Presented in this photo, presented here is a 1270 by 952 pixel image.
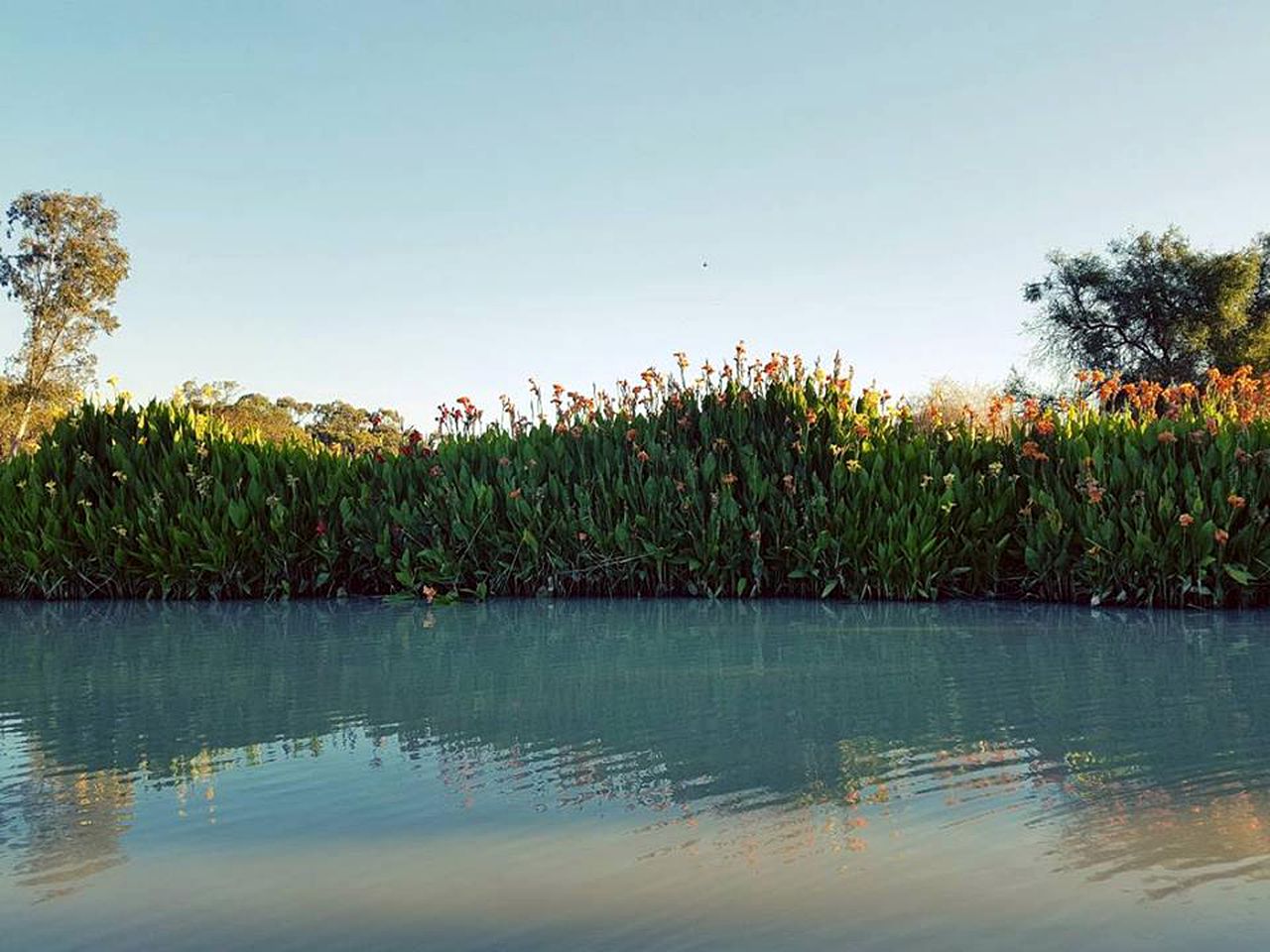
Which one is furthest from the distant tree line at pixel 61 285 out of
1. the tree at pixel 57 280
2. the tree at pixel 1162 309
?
the tree at pixel 1162 309

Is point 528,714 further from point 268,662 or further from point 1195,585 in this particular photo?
point 1195,585

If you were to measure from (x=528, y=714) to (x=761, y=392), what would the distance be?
572 centimetres

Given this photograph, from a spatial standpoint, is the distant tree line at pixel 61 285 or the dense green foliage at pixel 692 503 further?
the distant tree line at pixel 61 285

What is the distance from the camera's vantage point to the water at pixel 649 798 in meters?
2.39

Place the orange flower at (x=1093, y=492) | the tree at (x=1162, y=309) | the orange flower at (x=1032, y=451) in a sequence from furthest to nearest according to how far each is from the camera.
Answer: the tree at (x=1162, y=309) → the orange flower at (x=1032, y=451) → the orange flower at (x=1093, y=492)

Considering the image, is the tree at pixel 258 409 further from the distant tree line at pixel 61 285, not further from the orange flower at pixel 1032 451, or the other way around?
the orange flower at pixel 1032 451

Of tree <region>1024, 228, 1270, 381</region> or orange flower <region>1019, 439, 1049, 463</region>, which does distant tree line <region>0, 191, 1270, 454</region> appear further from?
orange flower <region>1019, 439, 1049, 463</region>

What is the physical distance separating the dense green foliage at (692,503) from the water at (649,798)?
6.93ft

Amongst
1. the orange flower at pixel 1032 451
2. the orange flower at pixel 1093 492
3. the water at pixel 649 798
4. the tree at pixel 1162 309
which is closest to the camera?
the water at pixel 649 798

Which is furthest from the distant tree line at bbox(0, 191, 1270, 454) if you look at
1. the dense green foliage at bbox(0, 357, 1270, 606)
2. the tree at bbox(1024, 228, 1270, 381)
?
the dense green foliage at bbox(0, 357, 1270, 606)

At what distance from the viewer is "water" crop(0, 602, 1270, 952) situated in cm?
239

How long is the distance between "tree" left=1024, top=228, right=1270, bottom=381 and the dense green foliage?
33.2 meters

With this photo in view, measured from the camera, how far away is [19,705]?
5160 mm

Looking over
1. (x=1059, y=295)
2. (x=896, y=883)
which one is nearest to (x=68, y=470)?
Result: (x=896, y=883)
